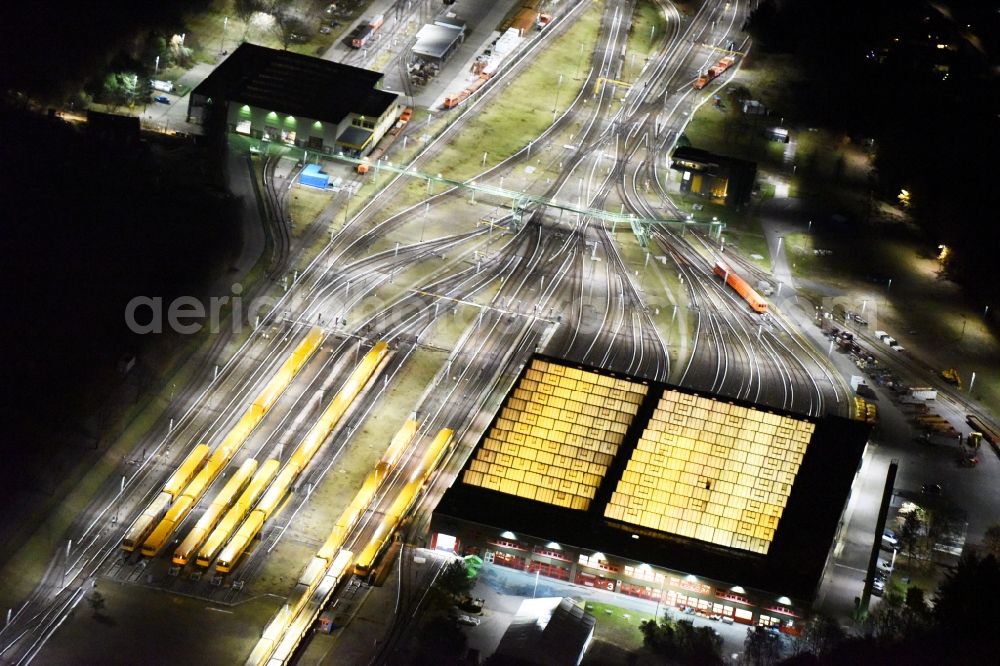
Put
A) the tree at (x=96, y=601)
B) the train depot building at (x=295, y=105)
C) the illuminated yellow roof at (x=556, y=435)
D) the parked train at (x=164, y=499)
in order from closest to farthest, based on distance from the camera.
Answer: the tree at (x=96, y=601)
the parked train at (x=164, y=499)
the illuminated yellow roof at (x=556, y=435)
the train depot building at (x=295, y=105)

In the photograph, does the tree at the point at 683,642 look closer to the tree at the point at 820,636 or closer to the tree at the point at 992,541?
the tree at the point at 820,636

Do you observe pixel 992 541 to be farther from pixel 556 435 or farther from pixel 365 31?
pixel 365 31

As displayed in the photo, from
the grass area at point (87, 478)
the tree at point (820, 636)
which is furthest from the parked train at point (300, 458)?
the tree at point (820, 636)

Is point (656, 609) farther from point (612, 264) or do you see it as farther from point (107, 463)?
point (612, 264)

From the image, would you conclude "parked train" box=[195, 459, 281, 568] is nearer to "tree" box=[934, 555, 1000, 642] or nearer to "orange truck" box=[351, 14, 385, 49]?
"tree" box=[934, 555, 1000, 642]

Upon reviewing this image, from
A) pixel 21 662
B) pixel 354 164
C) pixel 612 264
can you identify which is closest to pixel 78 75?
pixel 354 164

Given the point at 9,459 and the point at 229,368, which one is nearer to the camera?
the point at 9,459

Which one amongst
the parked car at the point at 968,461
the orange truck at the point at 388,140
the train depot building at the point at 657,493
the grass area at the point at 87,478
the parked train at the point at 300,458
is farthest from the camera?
the orange truck at the point at 388,140

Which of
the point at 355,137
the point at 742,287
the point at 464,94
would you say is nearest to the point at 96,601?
the point at 742,287
